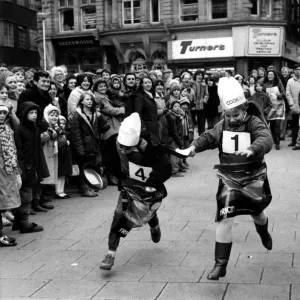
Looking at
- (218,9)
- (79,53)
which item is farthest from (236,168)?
(79,53)

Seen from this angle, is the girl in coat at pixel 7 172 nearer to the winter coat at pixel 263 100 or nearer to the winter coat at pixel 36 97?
the winter coat at pixel 36 97

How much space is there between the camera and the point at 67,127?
32.2 ft

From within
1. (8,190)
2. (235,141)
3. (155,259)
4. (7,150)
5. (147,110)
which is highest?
(147,110)

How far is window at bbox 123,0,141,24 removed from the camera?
34062mm

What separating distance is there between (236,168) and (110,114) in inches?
225

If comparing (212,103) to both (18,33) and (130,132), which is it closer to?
(130,132)

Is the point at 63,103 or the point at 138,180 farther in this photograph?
the point at 63,103

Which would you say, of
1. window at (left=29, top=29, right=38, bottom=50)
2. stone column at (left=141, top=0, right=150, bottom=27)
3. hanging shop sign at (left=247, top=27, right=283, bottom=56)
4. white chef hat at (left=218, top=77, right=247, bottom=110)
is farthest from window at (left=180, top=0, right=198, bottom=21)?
white chef hat at (left=218, top=77, right=247, bottom=110)

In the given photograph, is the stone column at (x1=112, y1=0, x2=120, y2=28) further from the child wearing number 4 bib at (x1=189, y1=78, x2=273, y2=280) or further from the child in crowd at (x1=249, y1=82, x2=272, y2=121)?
the child wearing number 4 bib at (x1=189, y1=78, x2=273, y2=280)

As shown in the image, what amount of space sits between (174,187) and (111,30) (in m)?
25.1

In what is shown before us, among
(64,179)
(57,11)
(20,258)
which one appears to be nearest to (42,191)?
(64,179)

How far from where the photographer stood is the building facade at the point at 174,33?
31688 millimetres

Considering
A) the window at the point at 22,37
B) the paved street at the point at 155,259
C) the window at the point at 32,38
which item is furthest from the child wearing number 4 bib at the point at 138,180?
the window at the point at 32,38

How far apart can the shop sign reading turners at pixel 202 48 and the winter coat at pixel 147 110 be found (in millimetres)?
21493
